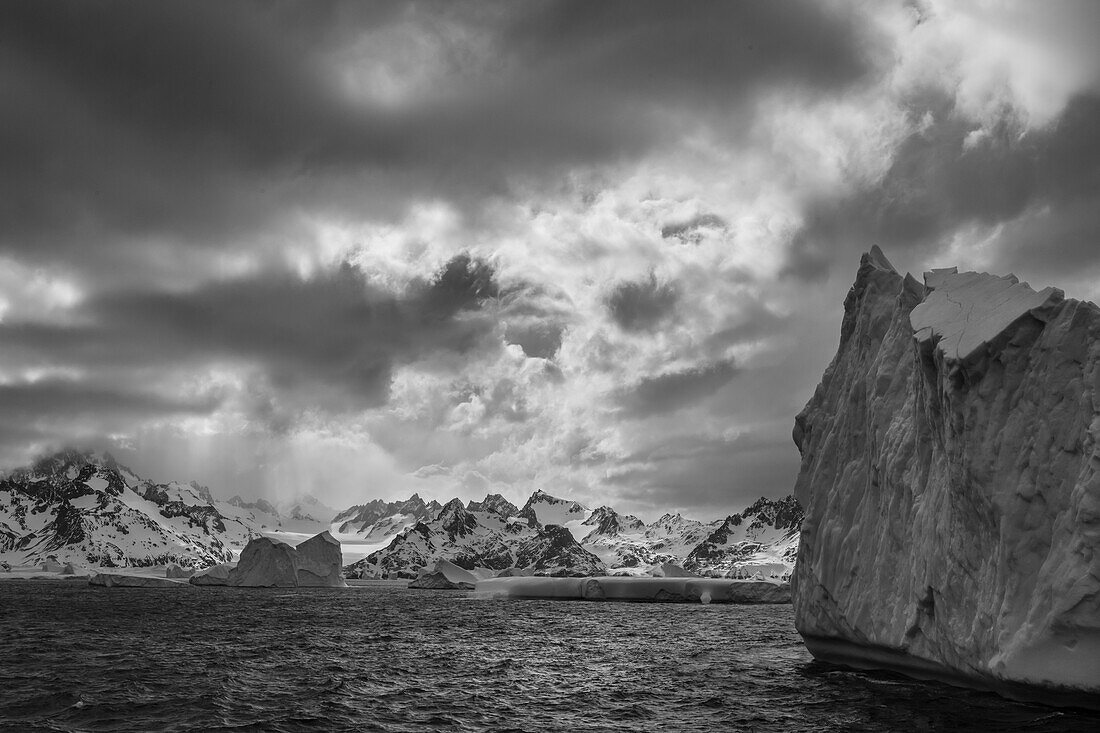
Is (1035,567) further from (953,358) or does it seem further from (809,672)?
(809,672)

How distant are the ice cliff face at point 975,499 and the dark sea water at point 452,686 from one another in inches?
68.6

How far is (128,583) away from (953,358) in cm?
17403

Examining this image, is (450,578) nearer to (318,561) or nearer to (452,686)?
(318,561)

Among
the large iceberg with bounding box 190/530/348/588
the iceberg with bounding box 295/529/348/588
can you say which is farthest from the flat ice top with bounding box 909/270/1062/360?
the iceberg with bounding box 295/529/348/588

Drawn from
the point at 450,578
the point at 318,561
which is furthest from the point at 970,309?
the point at 450,578

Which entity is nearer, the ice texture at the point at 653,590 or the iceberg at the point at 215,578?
the ice texture at the point at 653,590

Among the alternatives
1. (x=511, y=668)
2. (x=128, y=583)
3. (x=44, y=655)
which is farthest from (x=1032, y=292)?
(x=128, y=583)

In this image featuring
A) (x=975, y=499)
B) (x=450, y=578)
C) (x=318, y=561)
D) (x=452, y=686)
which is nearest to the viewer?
(x=975, y=499)

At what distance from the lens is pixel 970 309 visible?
22359mm

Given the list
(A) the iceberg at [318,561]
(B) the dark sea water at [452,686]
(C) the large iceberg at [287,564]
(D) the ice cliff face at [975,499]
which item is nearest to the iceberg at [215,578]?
(C) the large iceberg at [287,564]

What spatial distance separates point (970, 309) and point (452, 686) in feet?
69.4

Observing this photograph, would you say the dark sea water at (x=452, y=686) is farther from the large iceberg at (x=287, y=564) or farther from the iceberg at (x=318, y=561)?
the iceberg at (x=318, y=561)

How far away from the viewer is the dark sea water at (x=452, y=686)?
2050cm

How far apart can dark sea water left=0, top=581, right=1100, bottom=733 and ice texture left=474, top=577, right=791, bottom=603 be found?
64552mm
